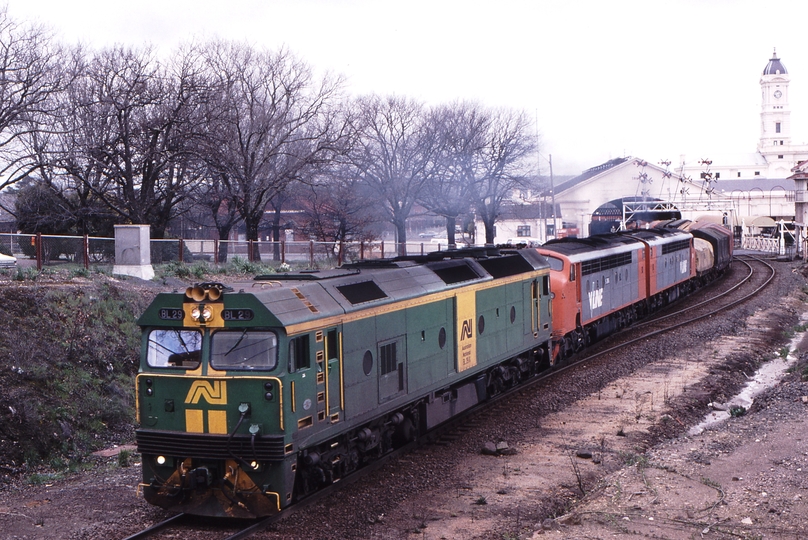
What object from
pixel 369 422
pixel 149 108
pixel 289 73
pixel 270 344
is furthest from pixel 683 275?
pixel 270 344

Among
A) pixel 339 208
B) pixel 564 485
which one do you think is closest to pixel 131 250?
pixel 564 485

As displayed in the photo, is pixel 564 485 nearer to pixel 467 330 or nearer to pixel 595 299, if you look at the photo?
pixel 467 330

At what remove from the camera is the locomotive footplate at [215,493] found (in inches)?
414

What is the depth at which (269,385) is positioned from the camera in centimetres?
1038

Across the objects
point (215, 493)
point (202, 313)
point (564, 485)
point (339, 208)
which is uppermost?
point (339, 208)

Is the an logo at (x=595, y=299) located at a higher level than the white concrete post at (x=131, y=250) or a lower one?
lower

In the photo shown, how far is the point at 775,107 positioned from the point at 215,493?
196 m

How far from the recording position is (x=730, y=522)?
1034 centimetres

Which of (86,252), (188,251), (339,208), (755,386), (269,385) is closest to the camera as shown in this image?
(269,385)

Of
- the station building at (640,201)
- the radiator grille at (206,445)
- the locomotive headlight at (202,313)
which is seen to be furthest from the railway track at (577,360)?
the station building at (640,201)

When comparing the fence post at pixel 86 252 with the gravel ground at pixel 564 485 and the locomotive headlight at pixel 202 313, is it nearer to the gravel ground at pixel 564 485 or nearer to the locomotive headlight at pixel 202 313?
the gravel ground at pixel 564 485

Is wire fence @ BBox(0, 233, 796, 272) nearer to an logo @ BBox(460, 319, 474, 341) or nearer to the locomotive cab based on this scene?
an logo @ BBox(460, 319, 474, 341)

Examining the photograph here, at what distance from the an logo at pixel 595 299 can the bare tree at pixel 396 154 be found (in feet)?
86.1

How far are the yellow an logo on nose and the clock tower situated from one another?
18981 cm
